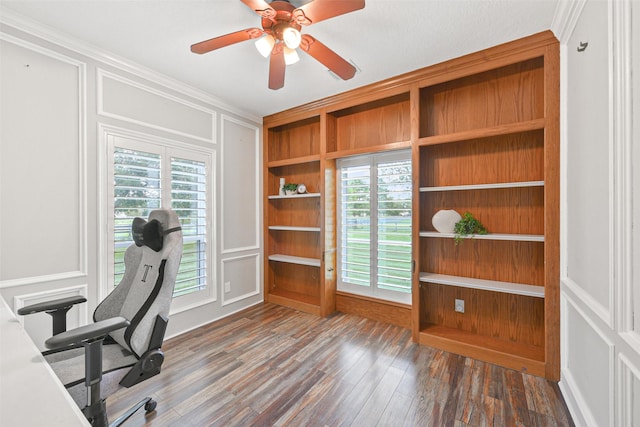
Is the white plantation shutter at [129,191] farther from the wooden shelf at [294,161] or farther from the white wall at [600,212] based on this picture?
the white wall at [600,212]

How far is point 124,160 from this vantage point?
2.45 meters

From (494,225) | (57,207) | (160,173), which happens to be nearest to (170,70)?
(160,173)

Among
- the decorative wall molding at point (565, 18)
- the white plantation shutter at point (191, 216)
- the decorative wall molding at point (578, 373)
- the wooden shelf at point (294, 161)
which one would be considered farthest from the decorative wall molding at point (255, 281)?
the decorative wall molding at point (565, 18)

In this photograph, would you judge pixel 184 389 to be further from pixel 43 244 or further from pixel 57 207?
pixel 57 207

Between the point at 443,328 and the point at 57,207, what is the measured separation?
3497mm

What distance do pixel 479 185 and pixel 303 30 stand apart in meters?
1.90

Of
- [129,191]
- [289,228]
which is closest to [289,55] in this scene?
[129,191]

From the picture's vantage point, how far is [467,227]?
247cm

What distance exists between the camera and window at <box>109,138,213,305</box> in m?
2.41

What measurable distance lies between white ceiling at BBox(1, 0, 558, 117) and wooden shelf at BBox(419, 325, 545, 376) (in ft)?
8.29

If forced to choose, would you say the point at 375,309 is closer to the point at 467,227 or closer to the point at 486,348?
the point at 486,348

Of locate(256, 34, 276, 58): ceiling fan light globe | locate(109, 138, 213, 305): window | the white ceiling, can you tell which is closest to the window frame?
locate(109, 138, 213, 305): window

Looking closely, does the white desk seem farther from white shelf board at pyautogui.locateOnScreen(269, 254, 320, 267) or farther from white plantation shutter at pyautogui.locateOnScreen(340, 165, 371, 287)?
white plantation shutter at pyautogui.locateOnScreen(340, 165, 371, 287)

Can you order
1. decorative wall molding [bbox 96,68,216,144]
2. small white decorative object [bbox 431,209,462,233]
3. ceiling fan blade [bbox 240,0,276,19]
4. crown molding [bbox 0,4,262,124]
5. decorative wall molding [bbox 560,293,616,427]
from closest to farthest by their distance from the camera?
decorative wall molding [bbox 560,293,616,427], ceiling fan blade [bbox 240,0,276,19], crown molding [bbox 0,4,262,124], decorative wall molding [bbox 96,68,216,144], small white decorative object [bbox 431,209,462,233]
